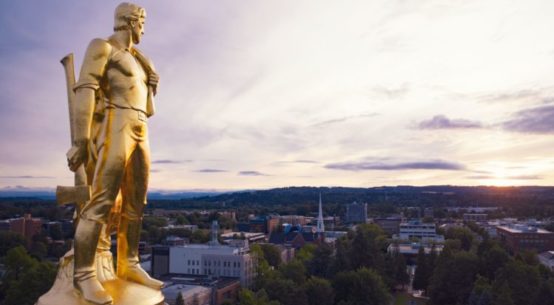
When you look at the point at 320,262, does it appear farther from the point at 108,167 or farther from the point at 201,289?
the point at 108,167

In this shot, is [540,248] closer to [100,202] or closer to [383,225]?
[383,225]

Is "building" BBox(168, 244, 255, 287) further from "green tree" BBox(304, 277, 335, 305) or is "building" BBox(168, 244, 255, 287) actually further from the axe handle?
the axe handle

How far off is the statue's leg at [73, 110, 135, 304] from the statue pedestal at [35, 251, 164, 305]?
20 cm

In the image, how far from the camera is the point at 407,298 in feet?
186

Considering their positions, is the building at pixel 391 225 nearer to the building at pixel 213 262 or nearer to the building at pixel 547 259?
the building at pixel 547 259

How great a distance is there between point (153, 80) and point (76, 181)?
6.30 feet

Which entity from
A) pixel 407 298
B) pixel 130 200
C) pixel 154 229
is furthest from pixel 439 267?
pixel 154 229

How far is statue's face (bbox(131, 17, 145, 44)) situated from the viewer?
27.8 feet

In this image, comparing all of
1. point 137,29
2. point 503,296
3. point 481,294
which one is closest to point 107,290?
point 137,29

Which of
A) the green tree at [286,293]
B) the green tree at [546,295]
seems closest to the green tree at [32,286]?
the green tree at [286,293]

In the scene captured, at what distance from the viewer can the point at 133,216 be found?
27.8ft

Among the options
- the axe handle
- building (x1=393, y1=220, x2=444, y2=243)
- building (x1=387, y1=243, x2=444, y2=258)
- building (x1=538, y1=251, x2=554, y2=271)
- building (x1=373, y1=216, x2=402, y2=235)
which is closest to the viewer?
the axe handle

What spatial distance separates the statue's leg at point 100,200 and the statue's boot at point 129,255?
2.06ft

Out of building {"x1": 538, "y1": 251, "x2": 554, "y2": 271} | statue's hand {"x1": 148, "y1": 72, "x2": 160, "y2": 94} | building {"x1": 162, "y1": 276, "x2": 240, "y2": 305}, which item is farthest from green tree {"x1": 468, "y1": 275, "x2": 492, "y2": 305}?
statue's hand {"x1": 148, "y1": 72, "x2": 160, "y2": 94}
